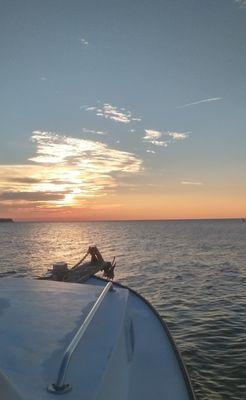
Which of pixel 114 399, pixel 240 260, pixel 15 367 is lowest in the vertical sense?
pixel 240 260

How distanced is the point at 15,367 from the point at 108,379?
1.22 meters

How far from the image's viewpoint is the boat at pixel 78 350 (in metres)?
4.25

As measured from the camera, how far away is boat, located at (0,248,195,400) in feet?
13.9

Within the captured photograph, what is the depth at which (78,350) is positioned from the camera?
17.3ft

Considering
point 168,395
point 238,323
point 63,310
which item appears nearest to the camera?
point 168,395

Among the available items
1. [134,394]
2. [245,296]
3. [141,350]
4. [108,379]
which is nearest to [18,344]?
[108,379]

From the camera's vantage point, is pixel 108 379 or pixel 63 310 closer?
pixel 108 379

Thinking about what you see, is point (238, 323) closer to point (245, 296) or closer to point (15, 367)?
point (245, 296)

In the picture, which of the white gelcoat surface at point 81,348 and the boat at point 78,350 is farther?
the white gelcoat surface at point 81,348

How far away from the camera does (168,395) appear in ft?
19.6

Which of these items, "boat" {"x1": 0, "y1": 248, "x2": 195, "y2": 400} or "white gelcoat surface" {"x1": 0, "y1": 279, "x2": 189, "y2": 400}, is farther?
"white gelcoat surface" {"x1": 0, "y1": 279, "x2": 189, "y2": 400}

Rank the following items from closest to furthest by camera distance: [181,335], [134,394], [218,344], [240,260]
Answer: [134,394]
[218,344]
[181,335]
[240,260]

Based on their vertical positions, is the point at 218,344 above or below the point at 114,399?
below

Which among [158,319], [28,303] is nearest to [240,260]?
[158,319]
